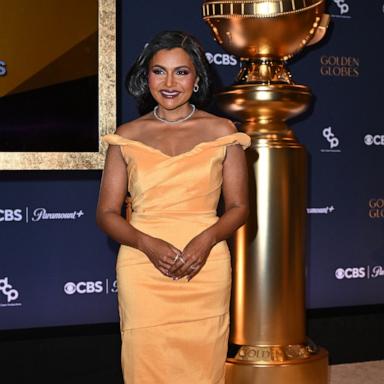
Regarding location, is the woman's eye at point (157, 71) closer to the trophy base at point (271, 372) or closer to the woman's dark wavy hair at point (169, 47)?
the woman's dark wavy hair at point (169, 47)

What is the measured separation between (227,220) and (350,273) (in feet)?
8.35

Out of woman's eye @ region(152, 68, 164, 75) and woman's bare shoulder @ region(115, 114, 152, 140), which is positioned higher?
woman's eye @ region(152, 68, 164, 75)

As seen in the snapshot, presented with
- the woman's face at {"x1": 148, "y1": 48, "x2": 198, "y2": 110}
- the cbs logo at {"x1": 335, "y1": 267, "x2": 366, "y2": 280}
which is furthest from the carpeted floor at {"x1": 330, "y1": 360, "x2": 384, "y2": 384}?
the woman's face at {"x1": 148, "y1": 48, "x2": 198, "y2": 110}

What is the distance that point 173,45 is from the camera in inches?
104

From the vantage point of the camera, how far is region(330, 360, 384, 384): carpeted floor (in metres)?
4.28

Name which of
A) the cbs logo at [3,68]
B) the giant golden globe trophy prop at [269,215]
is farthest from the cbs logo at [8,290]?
the giant golden globe trophy prop at [269,215]

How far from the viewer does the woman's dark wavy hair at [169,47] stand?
264 cm

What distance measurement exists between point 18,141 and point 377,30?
239cm

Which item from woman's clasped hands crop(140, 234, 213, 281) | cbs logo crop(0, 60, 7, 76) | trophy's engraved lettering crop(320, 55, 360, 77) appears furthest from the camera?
trophy's engraved lettering crop(320, 55, 360, 77)

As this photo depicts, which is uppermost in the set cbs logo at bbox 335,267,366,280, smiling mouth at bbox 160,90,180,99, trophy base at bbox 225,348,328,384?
smiling mouth at bbox 160,90,180,99

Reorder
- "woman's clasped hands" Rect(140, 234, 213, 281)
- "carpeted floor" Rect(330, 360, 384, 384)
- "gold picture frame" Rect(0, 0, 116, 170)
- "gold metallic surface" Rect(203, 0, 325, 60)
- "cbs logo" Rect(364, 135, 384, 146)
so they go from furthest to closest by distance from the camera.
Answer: "cbs logo" Rect(364, 135, 384, 146)
"carpeted floor" Rect(330, 360, 384, 384)
"gold picture frame" Rect(0, 0, 116, 170)
"gold metallic surface" Rect(203, 0, 325, 60)
"woman's clasped hands" Rect(140, 234, 213, 281)

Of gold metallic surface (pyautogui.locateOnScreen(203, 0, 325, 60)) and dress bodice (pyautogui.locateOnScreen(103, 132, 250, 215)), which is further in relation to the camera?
gold metallic surface (pyautogui.locateOnScreen(203, 0, 325, 60))

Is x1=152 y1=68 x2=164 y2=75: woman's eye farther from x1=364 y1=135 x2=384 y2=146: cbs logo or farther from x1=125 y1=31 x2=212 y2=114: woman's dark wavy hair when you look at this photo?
x1=364 y1=135 x2=384 y2=146: cbs logo

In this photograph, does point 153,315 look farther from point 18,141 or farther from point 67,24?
point 67,24
